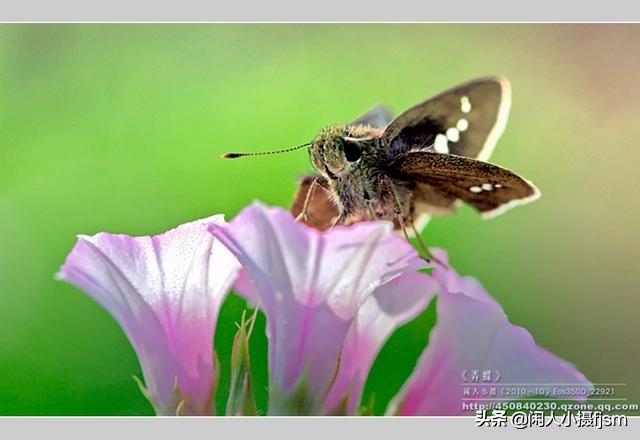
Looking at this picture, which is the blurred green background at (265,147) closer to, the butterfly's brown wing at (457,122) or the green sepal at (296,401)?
the butterfly's brown wing at (457,122)

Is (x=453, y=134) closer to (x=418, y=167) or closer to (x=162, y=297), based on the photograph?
(x=418, y=167)

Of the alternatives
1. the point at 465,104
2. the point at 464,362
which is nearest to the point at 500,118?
the point at 465,104

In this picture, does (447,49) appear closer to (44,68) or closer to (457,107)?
(457,107)

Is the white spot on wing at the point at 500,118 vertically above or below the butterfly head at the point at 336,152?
above

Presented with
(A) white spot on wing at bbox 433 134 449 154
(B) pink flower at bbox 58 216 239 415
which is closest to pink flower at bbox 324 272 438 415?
(B) pink flower at bbox 58 216 239 415

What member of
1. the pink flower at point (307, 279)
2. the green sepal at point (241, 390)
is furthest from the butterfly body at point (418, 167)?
the green sepal at point (241, 390)

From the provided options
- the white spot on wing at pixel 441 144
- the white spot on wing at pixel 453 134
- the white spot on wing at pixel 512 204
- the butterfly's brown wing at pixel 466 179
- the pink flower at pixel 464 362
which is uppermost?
the white spot on wing at pixel 453 134

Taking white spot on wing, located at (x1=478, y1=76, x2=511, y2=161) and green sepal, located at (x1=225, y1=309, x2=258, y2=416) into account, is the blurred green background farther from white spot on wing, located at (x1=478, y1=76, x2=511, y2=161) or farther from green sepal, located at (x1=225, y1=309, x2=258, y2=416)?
green sepal, located at (x1=225, y1=309, x2=258, y2=416)

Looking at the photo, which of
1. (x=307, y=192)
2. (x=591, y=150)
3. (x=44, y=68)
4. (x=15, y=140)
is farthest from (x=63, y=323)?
(x=591, y=150)
